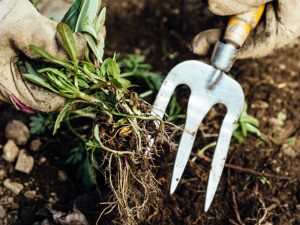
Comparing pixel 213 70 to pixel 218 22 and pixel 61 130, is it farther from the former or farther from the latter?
pixel 218 22

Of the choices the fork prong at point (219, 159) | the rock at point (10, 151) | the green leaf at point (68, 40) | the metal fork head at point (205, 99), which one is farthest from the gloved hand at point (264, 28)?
the rock at point (10, 151)

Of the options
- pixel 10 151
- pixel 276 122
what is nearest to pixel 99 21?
pixel 10 151

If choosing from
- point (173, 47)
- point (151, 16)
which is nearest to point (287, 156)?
point (173, 47)

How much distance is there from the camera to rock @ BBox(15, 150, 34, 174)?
2084 mm

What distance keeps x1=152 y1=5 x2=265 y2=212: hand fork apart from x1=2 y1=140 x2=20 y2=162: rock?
74 cm

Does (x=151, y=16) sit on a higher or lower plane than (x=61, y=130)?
higher

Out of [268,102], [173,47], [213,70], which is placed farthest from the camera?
[173,47]

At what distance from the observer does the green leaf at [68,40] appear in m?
1.53

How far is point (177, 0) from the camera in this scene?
113 inches

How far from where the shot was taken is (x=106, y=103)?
1.69 meters

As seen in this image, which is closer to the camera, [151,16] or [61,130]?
[61,130]

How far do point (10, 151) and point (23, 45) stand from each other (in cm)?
67

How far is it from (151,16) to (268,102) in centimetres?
90

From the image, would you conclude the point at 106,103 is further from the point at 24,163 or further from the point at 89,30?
the point at 24,163
